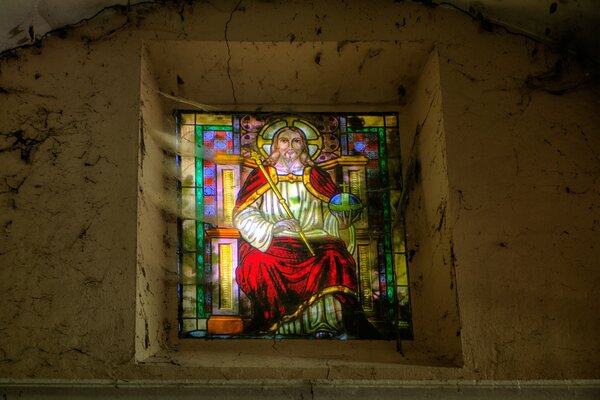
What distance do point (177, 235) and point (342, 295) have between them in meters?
0.78

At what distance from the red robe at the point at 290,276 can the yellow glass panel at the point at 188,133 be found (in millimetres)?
563

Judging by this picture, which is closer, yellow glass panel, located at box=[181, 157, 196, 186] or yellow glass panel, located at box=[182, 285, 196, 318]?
yellow glass panel, located at box=[182, 285, 196, 318]

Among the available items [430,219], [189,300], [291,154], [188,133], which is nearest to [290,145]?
[291,154]

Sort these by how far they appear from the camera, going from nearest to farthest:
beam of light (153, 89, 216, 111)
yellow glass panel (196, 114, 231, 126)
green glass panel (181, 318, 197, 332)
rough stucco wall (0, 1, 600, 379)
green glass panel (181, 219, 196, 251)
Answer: rough stucco wall (0, 1, 600, 379)
green glass panel (181, 318, 197, 332)
green glass panel (181, 219, 196, 251)
beam of light (153, 89, 216, 111)
yellow glass panel (196, 114, 231, 126)

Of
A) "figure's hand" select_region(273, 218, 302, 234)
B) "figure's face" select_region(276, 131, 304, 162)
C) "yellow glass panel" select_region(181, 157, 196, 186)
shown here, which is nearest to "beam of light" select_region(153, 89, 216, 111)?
"yellow glass panel" select_region(181, 157, 196, 186)

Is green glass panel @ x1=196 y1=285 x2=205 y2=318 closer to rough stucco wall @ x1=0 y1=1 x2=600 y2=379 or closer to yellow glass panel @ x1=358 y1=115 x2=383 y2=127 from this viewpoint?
rough stucco wall @ x1=0 y1=1 x2=600 y2=379

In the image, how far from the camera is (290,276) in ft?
11.0

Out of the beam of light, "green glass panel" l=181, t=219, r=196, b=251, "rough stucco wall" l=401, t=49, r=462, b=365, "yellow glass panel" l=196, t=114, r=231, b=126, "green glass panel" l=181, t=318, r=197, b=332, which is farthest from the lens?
"yellow glass panel" l=196, t=114, r=231, b=126

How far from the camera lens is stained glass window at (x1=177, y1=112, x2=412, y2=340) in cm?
332

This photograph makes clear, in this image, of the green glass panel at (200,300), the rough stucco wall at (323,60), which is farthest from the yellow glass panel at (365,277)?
the green glass panel at (200,300)

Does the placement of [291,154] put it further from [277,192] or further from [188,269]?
[188,269]

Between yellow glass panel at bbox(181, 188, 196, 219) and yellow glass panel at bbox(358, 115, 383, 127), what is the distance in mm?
884

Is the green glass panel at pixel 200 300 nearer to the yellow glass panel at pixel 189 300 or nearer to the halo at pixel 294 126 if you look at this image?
the yellow glass panel at pixel 189 300

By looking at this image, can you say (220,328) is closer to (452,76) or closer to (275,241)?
(275,241)
